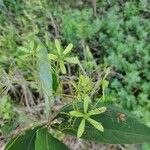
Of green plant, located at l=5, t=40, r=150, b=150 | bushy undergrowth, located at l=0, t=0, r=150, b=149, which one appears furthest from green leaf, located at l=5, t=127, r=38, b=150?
bushy undergrowth, located at l=0, t=0, r=150, b=149

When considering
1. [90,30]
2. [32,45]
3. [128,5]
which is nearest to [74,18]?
[90,30]

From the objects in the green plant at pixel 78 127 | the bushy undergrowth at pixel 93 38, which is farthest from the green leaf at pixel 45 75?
the bushy undergrowth at pixel 93 38

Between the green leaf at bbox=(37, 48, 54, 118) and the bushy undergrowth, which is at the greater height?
the bushy undergrowth

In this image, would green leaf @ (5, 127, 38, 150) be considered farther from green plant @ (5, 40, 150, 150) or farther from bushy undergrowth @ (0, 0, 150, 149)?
bushy undergrowth @ (0, 0, 150, 149)

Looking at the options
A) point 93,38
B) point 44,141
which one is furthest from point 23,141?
point 93,38

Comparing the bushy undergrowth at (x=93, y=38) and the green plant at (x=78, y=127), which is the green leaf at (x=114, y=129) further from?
the bushy undergrowth at (x=93, y=38)

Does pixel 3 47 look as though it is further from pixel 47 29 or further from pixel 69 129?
pixel 69 129
